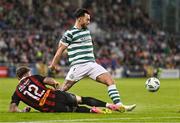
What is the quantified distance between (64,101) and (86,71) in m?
1.05

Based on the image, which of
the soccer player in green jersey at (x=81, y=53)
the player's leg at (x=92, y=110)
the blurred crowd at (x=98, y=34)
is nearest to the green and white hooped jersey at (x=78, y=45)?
the soccer player in green jersey at (x=81, y=53)

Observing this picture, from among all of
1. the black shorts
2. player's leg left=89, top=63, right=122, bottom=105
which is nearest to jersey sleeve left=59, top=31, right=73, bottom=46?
player's leg left=89, top=63, right=122, bottom=105

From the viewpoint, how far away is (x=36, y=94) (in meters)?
15.2

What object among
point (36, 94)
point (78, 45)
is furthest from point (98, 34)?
point (36, 94)

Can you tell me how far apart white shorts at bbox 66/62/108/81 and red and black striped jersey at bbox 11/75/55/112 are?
975mm

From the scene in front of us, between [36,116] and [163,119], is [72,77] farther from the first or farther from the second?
[163,119]

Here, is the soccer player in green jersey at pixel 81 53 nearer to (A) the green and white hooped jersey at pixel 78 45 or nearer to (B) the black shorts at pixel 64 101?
(A) the green and white hooped jersey at pixel 78 45

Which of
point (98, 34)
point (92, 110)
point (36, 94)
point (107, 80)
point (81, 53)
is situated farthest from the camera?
point (98, 34)

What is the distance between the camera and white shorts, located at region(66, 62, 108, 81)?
1592cm

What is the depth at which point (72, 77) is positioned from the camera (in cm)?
1606

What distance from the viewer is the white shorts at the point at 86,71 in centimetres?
1592

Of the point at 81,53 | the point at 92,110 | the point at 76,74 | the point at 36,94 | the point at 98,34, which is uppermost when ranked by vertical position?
the point at 98,34

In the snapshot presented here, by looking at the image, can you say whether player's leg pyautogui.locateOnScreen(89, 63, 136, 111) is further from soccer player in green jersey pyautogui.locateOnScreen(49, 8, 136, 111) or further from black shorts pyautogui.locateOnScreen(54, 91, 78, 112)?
black shorts pyautogui.locateOnScreen(54, 91, 78, 112)

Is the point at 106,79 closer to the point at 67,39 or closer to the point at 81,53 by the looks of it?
the point at 81,53
